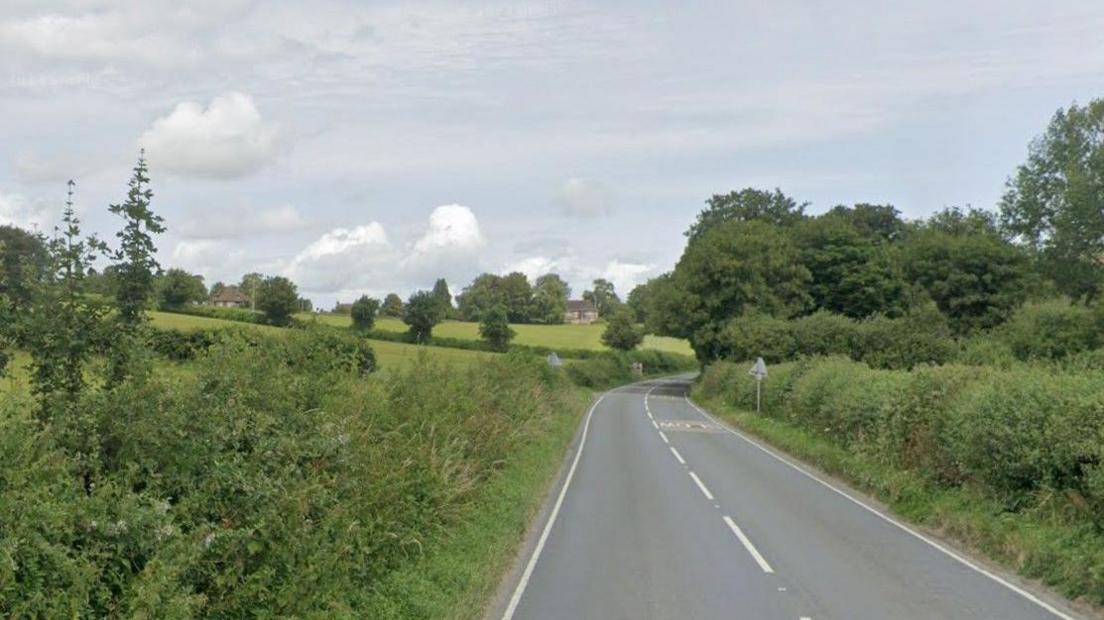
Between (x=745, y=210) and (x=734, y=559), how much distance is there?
79.5 meters

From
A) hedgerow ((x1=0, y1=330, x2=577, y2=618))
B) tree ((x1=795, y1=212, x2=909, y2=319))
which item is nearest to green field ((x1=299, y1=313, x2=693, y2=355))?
tree ((x1=795, y1=212, x2=909, y2=319))

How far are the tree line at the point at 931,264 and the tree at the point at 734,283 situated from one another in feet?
0.32

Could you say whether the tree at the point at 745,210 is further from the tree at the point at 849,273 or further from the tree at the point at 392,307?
the tree at the point at 392,307

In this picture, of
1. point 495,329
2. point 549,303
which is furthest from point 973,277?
point 549,303

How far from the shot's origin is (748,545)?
13406 mm

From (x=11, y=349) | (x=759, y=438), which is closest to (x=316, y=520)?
(x=11, y=349)

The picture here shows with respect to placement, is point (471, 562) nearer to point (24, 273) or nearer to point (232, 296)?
point (24, 273)

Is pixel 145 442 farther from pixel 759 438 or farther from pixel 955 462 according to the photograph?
pixel 759 438

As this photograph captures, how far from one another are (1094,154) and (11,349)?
67.1m

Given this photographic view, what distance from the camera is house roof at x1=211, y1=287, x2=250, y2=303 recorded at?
11825 centimetres

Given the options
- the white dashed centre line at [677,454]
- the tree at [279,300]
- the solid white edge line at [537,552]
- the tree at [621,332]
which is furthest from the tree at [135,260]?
the tree at [621,332]

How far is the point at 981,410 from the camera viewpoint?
605 inches

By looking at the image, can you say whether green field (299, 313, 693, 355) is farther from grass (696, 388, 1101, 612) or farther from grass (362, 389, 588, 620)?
grass (362, 389, 588, 620)

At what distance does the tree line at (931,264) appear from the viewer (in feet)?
203
